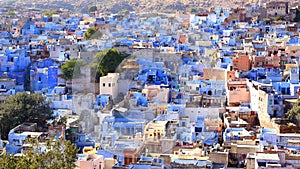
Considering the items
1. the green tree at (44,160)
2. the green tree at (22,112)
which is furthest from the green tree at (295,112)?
the green tree at (44,160)

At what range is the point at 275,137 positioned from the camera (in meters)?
9.57

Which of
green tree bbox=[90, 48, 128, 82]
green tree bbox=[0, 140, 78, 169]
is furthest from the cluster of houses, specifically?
green tree bbox=[0, 140, 78, 169]

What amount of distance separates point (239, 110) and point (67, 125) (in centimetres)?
367

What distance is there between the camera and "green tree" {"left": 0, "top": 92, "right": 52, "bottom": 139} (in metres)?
11.6

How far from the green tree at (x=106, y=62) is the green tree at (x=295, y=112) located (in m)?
5.62

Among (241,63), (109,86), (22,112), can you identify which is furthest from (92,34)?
(22,112)

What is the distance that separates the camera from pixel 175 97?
42.1 feet

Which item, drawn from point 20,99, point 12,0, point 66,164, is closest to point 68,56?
point 20,99

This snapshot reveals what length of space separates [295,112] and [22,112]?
18.7ft

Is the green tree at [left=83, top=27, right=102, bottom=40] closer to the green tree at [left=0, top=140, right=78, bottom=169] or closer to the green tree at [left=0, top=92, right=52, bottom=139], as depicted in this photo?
the green tree at [left=0, top=92, right=52, bottom=139]

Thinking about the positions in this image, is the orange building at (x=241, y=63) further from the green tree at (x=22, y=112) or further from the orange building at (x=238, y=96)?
the green tree at (x=22, y=112)

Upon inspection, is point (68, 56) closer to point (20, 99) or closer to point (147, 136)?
point (20, 99)

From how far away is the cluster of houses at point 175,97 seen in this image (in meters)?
9.10

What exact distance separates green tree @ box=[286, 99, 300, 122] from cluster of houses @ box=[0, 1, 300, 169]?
135 mm
